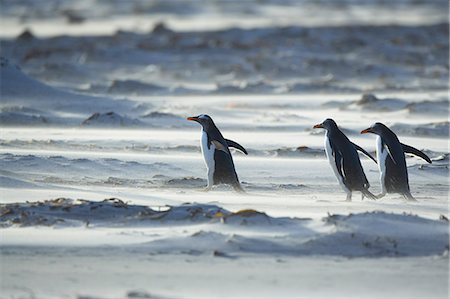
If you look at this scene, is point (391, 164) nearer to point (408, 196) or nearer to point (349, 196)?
point (408, 196)

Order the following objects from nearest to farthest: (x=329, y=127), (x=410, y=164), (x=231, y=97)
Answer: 1. (x=329, y=127)
2. (x=410, y=164)
3. (x=231, y=97)

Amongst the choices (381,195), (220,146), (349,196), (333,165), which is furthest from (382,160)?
(220,146)

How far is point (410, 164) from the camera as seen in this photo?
9359mm

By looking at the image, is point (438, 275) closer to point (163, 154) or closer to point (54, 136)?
point (163, 154)

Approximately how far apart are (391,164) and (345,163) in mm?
364

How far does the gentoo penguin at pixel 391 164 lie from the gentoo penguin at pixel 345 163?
163 millimetres

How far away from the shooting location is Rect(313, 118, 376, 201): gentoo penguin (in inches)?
309

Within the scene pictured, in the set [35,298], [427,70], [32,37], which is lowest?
[35,298]

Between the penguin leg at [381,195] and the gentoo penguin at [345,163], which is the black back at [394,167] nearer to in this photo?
the penguin leg at [381,195]

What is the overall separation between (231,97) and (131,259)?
10022 mm

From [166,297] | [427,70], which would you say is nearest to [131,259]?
[166,297]

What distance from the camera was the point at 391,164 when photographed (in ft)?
26.3

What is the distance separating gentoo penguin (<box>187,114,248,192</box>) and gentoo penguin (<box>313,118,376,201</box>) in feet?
2.60

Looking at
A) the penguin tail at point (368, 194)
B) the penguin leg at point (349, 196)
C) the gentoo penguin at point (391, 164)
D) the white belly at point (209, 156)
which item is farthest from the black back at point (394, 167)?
the white belly at point (209, 156)
